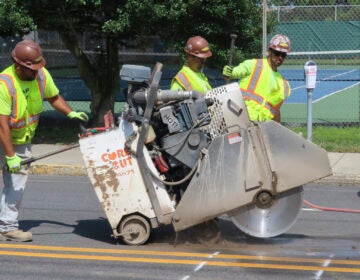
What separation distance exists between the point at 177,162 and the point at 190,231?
824 mm

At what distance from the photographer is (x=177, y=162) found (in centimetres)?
692

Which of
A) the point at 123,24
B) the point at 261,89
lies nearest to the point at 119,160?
the point at 261,89

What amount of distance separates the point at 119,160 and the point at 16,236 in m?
1.27

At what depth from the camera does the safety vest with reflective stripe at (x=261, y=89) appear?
7859mm

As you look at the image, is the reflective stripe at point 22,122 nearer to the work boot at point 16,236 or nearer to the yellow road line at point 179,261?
the work boot at point 16,236

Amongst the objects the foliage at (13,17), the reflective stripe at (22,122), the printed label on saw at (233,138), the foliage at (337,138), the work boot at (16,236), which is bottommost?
the foliage at (337,138)

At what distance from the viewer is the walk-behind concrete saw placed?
6.75 metres

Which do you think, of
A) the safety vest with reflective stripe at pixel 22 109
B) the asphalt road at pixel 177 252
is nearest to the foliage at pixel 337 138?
the asphalt road at pixel 177 252

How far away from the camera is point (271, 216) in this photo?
7.06 m

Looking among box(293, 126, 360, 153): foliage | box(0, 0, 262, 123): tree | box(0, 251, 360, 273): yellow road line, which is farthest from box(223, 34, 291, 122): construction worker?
box(293, 126, 360, 153): foliage

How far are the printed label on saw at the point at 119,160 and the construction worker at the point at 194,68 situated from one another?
1015mm

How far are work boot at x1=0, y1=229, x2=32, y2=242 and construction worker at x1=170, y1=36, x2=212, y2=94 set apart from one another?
6.34 ft

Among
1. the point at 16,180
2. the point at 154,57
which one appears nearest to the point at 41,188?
the point at 16,180

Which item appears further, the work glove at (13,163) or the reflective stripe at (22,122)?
the reflective stripe at (22,122)
